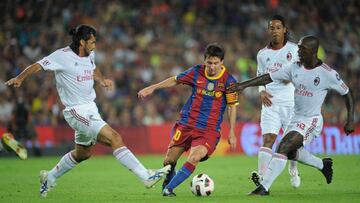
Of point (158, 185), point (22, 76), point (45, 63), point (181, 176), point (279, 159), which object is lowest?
point (158, 185)

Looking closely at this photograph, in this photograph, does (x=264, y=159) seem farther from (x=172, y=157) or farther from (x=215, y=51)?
(x=215, y=51)

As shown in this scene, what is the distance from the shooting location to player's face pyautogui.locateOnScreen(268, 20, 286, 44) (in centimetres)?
1217

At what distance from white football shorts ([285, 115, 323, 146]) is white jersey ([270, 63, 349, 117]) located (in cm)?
8

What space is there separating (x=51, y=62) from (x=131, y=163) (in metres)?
1.89

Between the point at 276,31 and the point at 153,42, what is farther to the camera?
the point at 153,42

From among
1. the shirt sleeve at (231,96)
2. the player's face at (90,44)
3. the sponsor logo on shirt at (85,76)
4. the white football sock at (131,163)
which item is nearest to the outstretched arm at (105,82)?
the sponsor logo on shirt at (85,76)

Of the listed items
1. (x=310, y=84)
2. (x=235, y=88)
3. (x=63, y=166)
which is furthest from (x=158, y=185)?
(x=310, y=84)

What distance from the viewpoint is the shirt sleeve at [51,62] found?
1077 cm

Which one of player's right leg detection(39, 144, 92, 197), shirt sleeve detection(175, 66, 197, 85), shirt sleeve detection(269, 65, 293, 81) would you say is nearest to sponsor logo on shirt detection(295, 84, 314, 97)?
shirt sleeve detection(269, 65, 293, 81)

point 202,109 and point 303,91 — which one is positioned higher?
point 303,91

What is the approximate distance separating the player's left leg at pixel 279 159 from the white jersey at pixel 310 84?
0.49m

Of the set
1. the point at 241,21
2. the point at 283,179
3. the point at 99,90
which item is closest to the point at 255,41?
the point at 241,21

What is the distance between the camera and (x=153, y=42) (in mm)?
25234

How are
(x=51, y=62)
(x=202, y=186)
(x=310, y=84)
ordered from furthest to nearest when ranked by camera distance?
(x=310, y=84) < (x=51, y=62) < (x=202, y=186)
